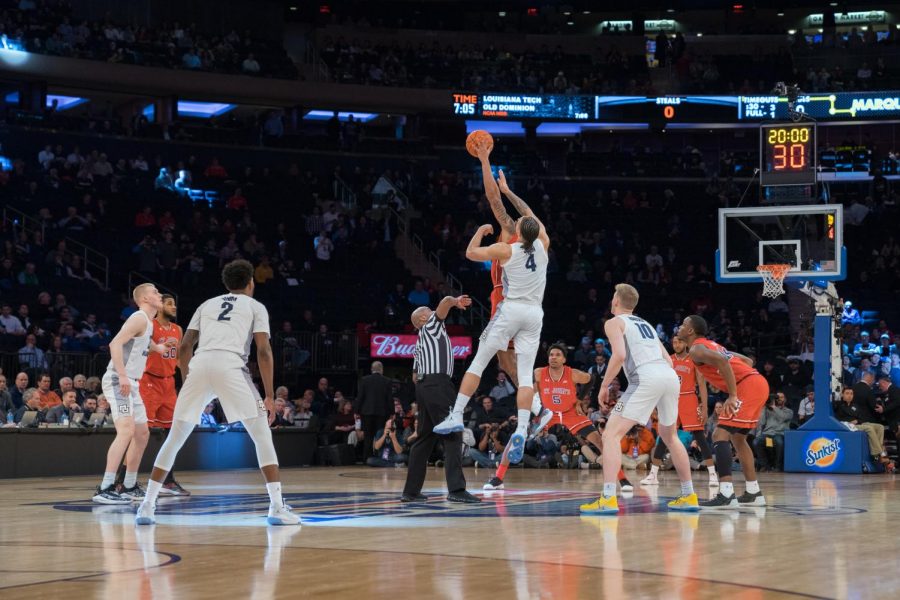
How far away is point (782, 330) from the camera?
29078mm

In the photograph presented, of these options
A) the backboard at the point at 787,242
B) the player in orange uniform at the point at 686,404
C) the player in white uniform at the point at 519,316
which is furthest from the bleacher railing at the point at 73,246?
the player in white uniform at the point at 519,316

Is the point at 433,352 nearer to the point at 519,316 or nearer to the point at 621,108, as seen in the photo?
the point at 519,316

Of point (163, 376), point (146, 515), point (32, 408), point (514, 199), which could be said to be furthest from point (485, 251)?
point (32, 408)

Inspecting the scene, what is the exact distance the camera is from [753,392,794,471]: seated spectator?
20.6 meters

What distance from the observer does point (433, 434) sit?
11.4 meters

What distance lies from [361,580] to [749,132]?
3654 centimetres

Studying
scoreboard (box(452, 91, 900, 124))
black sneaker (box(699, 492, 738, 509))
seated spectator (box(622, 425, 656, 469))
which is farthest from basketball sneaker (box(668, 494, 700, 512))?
scoreboard (box(452, 91, 900, 124))

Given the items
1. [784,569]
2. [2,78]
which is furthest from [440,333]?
[2,78]

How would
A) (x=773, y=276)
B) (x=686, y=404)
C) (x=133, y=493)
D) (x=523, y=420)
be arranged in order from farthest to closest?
1. (x=773, y=276)
2. (x=686, y=404)
3. (x=133, y=493)
4. (x=523, y=420)

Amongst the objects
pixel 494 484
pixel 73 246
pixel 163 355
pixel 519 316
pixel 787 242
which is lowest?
pixel 494 484

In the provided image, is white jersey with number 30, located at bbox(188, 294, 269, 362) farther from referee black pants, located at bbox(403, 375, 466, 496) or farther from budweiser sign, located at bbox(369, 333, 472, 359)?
budweiser sign, located at bbox(369, 333, 472, 359)

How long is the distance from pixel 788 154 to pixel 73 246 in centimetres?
1647

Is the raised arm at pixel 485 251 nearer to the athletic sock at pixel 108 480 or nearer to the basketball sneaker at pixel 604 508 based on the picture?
the basketball sneaker at pixel 604 508

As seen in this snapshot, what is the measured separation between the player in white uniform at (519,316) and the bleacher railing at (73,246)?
17.6m
